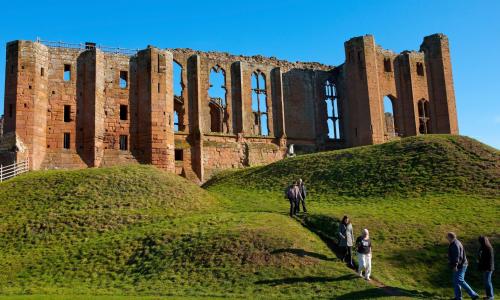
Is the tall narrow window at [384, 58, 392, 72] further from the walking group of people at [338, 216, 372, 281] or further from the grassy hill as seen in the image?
the walking group of people at [338, 216, 372, 281]

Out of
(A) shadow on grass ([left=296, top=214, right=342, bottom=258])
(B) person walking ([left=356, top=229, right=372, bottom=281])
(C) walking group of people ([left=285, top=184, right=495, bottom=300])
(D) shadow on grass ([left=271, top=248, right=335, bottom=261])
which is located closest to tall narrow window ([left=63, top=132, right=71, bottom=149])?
(C) walking group of people ([left=285, top=184, right=495, bottom=300])

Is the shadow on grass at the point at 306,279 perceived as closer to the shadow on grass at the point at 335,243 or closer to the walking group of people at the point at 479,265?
the shadow on grass at the point at 335,243

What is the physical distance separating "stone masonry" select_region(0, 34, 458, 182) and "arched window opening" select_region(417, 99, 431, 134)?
0.13 meters

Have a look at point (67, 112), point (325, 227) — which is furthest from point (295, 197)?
point (67, 112)

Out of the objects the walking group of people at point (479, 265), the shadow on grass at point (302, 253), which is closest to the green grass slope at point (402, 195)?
the shadow on grass at point (302, 253)

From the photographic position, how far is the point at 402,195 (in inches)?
1172

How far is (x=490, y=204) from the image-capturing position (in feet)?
87.7

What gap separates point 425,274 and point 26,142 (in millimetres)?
29018

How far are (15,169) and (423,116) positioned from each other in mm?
35735

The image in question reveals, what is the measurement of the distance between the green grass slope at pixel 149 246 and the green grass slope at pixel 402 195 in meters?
2.20

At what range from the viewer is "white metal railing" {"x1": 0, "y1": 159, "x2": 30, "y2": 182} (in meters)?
36.1

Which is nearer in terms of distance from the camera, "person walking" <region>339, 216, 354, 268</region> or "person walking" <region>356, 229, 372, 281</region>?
"person walking" <region>356, 229, 372, 281</region>

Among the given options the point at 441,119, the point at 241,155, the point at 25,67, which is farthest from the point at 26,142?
the point at 441,119

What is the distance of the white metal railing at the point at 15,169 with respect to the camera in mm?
36069
